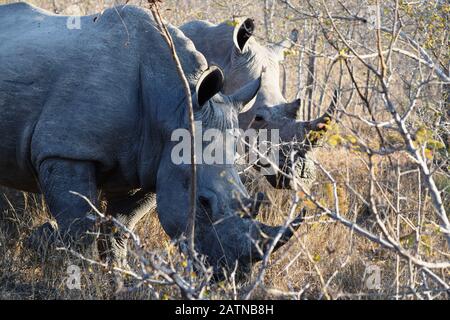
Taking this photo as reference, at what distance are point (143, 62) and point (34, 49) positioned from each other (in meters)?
0.80

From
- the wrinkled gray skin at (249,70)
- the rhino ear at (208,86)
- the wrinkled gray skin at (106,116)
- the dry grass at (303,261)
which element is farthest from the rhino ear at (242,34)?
the rhino ear at (208,86)

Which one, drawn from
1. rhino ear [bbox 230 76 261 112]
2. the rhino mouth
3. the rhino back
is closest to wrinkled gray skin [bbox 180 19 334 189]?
rhino ear [bbox 230 76 261 112]

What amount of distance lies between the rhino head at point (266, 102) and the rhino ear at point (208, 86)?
1594 millimetres

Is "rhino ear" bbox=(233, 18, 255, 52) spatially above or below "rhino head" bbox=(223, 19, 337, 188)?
above

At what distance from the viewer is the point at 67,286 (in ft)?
16.7

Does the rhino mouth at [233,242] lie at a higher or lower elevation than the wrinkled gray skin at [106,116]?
lower

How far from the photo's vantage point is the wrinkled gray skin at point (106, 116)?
5586mm

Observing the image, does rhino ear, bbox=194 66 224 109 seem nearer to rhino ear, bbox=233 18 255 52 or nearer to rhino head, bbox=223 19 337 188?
rhino head, bbox=223 19 337 188

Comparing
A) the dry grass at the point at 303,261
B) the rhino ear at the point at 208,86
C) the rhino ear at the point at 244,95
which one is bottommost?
the dry grass at the point at 303,261

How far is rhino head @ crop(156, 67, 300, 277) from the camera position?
5.14m

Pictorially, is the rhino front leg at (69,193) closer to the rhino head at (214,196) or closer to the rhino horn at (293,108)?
the rhino head at (214,196)

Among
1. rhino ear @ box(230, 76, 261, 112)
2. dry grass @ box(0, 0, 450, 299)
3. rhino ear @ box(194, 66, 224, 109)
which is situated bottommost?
dry grass @ box(0, 0, 450, 299)

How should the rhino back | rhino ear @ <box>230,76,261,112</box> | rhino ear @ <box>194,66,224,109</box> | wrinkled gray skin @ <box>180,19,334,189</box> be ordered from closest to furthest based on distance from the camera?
rhino ear @ <box>194,66,224,109</box>, the rhino back, rhino ear @ <box>230,76,261,112</box>, wrinkled gray skin @ <box>180,19,334,189</box>
